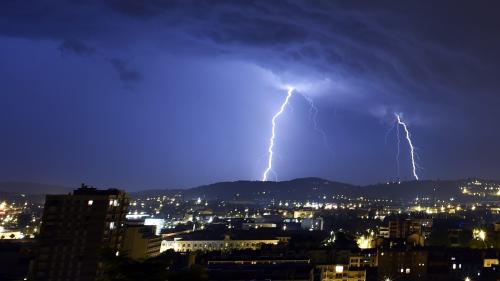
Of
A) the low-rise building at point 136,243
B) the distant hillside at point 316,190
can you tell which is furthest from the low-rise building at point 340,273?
the distant hillside at point 316,190

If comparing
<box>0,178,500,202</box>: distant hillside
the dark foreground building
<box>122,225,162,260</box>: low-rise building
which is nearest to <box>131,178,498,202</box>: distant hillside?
<box>0,178,500,202</box>: distant hillside

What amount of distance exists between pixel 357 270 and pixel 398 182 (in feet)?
587

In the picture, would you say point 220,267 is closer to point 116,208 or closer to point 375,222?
point 116,208

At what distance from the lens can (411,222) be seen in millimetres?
48344

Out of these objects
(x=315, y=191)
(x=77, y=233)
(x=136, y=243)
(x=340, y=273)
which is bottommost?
(x=340, y=273)

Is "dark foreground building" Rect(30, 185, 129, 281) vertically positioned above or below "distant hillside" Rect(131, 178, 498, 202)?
below

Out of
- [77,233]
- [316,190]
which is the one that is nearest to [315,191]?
[316,190]

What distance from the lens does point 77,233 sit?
2180 centimetres

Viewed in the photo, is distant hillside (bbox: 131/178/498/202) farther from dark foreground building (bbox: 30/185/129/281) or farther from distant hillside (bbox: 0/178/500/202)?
dark foreground building (bbox: 30/185/129/281)

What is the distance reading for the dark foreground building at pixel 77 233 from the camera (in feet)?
68.1

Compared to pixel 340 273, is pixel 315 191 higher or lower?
higher

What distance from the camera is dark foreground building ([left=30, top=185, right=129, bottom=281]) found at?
20.8m

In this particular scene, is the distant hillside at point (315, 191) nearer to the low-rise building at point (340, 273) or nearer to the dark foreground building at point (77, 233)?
the low-rise building at point (340, 273)

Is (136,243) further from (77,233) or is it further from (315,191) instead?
(315,191)
